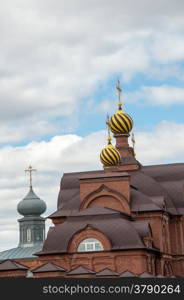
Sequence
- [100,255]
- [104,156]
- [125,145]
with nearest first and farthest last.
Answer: [100,255]
[104,156]
[125,145]

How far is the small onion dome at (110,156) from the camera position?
49.7m

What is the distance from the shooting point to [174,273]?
4800cm

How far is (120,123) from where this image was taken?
53.1m

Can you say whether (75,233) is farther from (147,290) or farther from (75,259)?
(147,290)

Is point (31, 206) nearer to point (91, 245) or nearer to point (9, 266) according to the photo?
point (91, 245)

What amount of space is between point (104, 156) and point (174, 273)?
8.99m

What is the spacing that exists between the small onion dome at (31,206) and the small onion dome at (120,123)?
67.0 feet

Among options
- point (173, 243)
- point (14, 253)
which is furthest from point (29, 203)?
point (173, 243)

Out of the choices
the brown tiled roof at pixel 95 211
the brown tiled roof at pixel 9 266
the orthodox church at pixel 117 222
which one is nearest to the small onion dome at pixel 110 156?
the orthodox church at pixel 117 222

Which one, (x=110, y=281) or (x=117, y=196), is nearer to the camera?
(x=110, y=281)

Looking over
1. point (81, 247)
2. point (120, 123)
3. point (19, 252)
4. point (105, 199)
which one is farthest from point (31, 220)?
point (81, 247)

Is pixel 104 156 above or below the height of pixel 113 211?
above

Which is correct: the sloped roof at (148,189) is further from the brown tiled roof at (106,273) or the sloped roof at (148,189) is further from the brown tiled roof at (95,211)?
the brown tiled roof at (106,273)

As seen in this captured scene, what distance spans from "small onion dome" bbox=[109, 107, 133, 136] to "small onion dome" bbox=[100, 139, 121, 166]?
11.1 feet
